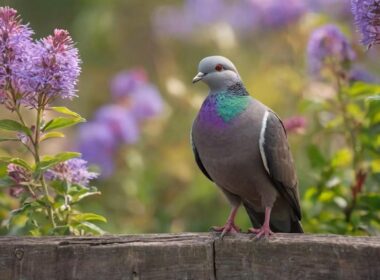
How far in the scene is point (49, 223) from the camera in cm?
331

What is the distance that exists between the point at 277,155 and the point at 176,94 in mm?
2127

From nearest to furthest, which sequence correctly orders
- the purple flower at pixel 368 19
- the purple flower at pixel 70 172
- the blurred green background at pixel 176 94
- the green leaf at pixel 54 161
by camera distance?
the purple flower at pixel 368 19, the green leaf at pixel 54 161, the purple flower at pixel 70 172, the blurred green background at pixel 176 94

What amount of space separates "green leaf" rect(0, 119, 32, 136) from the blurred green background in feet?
3.94

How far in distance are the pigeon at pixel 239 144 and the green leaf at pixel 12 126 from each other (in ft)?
2.25

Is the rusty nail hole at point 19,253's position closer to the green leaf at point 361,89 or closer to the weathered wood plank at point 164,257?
the weathered wood plank at point 164,257

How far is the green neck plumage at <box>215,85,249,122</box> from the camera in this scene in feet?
10.7

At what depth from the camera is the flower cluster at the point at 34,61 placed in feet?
9.23

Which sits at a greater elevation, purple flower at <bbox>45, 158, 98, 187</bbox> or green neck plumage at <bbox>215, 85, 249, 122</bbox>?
green neck plumage at <bbox>215, 85, 249, 122</bbox>

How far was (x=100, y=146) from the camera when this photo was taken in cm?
539

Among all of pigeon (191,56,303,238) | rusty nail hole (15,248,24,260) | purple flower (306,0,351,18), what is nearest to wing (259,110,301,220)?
pigeon (191,56,303,238)

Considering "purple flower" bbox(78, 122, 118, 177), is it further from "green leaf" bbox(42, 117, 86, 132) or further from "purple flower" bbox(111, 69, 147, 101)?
"green leaf" bbox(42, 117, 86, 132)

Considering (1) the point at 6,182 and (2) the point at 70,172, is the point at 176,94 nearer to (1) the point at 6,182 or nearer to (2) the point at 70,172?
(2) the point at 70,172

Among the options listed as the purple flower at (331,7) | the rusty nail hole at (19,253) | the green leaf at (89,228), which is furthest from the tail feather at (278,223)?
the purple flower at (331,7)

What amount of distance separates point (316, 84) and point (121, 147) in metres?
1.33
